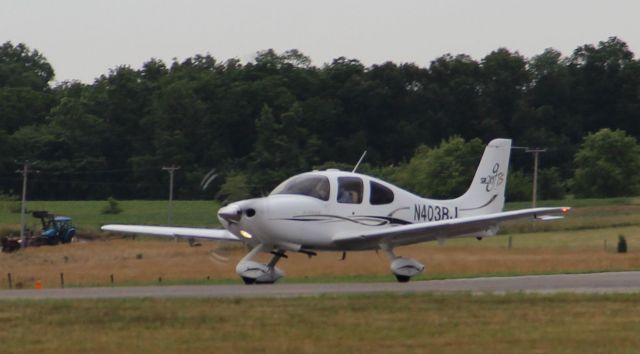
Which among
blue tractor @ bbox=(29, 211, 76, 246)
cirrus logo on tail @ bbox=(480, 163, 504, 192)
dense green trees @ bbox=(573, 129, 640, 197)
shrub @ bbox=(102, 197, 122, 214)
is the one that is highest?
dense green trees @ bbox=(573, 129, 640, 197)

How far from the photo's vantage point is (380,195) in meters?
26.5

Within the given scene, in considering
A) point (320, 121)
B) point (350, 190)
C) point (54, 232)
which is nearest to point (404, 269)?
point (350, 190)

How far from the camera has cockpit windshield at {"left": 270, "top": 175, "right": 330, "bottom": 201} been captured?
2555 centimetres

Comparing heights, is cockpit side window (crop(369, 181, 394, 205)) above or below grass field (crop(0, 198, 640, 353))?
above

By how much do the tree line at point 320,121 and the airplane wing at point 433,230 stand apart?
1934 inches

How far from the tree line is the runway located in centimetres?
5150

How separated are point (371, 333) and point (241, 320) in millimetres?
1913

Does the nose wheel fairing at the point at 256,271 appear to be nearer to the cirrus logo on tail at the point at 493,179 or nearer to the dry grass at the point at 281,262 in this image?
the dry grass at the point at 281,262

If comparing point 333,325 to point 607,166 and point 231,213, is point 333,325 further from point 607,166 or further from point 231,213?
point 607,166

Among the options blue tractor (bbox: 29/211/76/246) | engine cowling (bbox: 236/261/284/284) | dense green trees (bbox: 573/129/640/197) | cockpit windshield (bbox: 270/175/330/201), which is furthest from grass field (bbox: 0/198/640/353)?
dense green trees (bbox: 573/129/640/197)

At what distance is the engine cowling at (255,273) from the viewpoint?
81.8 feet

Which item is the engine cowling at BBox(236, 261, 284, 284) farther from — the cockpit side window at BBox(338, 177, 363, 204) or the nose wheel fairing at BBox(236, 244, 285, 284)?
the cockpit side window at BBox(338, 177, 363, 204)

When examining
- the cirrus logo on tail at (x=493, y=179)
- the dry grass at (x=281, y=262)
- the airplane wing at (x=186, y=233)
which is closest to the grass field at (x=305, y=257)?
the dry grass at (x=281, y=262)

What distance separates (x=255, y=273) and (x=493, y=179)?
6.53 m
